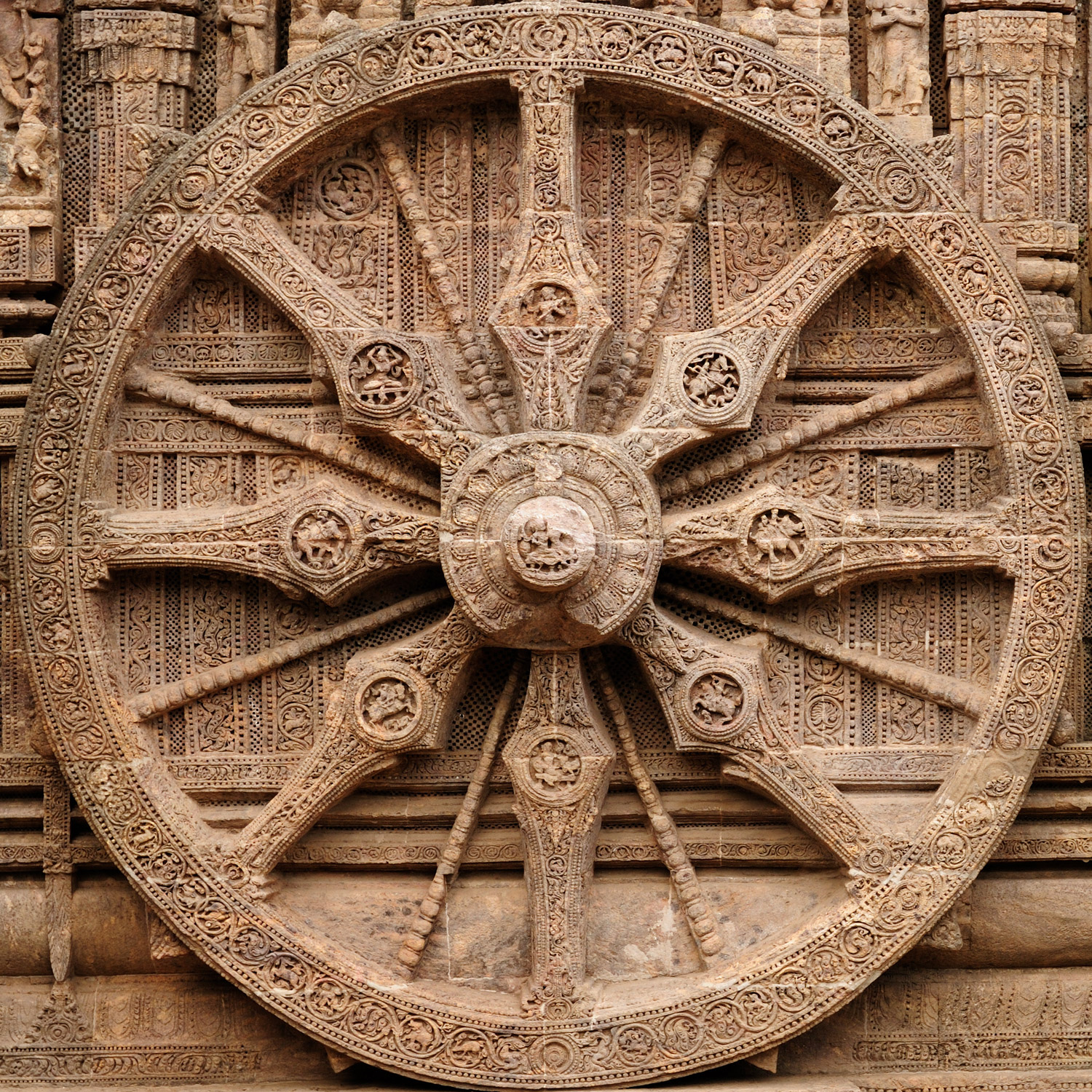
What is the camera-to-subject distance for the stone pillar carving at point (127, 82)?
24.5 feet

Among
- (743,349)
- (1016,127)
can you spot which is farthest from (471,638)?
(1016,127)

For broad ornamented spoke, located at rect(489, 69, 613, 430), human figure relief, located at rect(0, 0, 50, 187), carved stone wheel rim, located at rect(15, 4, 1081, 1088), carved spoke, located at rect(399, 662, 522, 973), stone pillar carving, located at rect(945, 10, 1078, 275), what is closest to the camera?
carved stone wheel rim, located at rect(15, 4, 1081, 1088)

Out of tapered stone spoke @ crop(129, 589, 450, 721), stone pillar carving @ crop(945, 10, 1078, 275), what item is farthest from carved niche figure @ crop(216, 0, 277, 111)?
stone pillar carving @ crop(945, 10, 1078, 275)

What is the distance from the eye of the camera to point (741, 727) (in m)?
7.04

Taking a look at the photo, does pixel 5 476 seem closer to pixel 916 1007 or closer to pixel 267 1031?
pixel 267 1031

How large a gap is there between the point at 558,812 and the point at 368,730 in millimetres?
771

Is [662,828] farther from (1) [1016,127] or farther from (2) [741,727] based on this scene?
(1) [1016,127]

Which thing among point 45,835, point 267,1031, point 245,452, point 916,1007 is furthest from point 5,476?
point 916,1007

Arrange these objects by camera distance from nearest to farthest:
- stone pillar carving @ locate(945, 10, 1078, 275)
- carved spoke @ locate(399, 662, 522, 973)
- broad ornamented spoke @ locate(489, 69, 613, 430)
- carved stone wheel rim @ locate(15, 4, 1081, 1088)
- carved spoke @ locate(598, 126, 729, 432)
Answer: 1. carved stone wheel rim @ locate(15, 4, 1081, 1088)
2. broad ornamented spoke @ locate(489, 69, 613, 430)
3. carved spoke @ locate(399, 662, 522, 973)
4. carved spoke @ locate(598, 126, 729, 432)
5. stone pillar carving @ locate(945, 10, 1078, 275)

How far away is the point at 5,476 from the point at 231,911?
76.9 inches

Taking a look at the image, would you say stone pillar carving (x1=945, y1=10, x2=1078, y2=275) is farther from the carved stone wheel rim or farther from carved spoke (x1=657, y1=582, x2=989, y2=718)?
carved spoke (x1=657, y1=582, x2=989, y2=718)

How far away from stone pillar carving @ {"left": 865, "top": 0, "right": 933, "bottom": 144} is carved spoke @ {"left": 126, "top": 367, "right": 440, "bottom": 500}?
7.72ft

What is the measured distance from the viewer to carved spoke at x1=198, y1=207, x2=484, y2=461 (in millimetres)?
7078

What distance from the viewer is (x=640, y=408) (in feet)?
23.5
